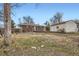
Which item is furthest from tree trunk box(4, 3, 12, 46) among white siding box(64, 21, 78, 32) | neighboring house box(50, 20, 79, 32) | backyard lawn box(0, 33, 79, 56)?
white siding box(64, 21, 78, 32)

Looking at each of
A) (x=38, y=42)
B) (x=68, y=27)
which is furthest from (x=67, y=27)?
(x=38, y=42)

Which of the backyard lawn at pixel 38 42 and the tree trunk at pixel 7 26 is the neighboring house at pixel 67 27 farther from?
the tree trunk at pixel 7 26

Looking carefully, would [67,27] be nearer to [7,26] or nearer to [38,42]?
[38,42]

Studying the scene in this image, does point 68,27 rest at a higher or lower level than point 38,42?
higher

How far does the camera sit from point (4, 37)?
50062 mm

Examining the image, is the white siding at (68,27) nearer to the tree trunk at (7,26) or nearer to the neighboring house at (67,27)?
the neighboring house at (67,27)

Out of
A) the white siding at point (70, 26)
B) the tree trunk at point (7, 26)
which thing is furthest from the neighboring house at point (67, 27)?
the tree trunk at point (7, 26)

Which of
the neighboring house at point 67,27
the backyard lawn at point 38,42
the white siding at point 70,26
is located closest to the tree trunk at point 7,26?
the backyard lawn at point 38,42

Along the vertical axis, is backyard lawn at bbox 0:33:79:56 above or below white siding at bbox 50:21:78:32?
below

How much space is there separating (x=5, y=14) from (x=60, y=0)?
58 cm

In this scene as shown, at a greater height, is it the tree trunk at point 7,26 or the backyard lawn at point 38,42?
the tree trunk at point 7,26

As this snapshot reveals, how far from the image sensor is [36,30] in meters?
50.1

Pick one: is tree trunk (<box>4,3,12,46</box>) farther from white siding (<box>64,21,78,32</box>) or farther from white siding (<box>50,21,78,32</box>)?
white siding (<box>64,21,78,32</box>)

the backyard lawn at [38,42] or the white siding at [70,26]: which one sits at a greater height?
the white siding at [70,26]
